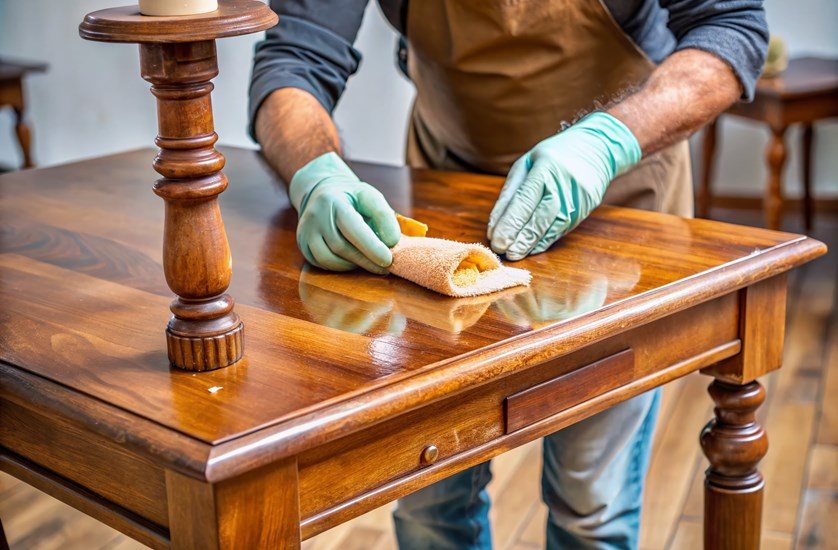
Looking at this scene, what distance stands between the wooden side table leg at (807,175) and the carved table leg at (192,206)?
10.8 feet

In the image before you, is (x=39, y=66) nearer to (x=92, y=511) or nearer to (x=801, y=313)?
(x=801, y=313)

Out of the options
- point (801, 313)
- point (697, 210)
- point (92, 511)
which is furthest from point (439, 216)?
point (697, 210)

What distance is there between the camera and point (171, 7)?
774 mm

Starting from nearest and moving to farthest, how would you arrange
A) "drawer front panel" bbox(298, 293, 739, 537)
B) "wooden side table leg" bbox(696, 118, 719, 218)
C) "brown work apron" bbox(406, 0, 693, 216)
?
"drawer front panel" bbox(298, 293, 739, 537) < "brown work apron" bbox(406, 0, 693, 216) < "wooden side table leg" bbox(696, 118, 719, 218)

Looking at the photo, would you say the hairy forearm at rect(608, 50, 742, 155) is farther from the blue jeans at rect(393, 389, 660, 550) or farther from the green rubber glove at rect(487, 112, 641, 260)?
the blue jeans at rect(393, 389, 660, 550)

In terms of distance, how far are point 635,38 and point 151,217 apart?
0.73m

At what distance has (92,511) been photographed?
881 mm

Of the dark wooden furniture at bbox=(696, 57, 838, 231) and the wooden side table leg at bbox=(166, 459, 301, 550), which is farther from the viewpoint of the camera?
the dark wooden furniture at bbox=(696, 57, 838, 231)

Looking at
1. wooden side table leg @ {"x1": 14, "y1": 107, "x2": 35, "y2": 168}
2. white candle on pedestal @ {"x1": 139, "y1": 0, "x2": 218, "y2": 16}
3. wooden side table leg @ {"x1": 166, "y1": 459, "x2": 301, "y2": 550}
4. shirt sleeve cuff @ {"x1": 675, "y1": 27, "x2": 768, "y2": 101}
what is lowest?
wooden side table leg @ {"x1": 14, "y1": 107, "x2": 35, "y2": 168}

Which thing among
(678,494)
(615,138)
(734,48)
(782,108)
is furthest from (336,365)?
(782,108)

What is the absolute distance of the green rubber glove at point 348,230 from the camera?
1078 millimetres

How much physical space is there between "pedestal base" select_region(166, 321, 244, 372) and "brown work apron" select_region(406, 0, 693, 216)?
728 mm

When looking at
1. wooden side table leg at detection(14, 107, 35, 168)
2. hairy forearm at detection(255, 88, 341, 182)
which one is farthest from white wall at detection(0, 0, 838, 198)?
hairy forearm at detection(255, 88, 341, 182)

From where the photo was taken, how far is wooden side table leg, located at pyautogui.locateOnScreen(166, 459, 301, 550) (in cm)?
75
